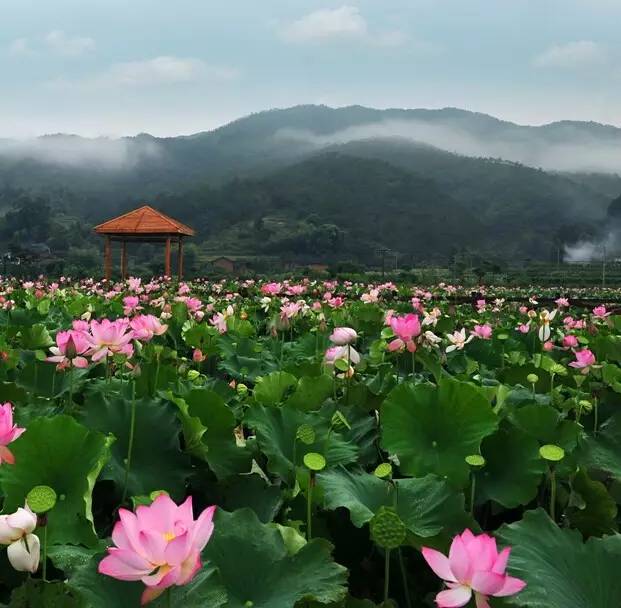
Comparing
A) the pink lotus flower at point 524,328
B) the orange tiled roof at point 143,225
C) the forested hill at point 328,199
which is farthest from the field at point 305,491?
the forested hill at point 328,199

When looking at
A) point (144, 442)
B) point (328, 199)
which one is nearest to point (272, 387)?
point (144, 442)

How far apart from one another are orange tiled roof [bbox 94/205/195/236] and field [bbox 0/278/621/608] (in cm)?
1617

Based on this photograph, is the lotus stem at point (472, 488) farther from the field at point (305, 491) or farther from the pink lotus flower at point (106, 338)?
the pink lotus flower at point (106, 338)

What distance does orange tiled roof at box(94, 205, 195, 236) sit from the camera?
693 inches

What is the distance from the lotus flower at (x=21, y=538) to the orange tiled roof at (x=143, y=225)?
17.2m

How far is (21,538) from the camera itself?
0.70 m

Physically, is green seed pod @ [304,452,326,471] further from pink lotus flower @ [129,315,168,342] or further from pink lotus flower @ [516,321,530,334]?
pink lotus flower @ [516,321,530,334]

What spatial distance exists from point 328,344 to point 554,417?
155cm

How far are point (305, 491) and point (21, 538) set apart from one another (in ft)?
1.50

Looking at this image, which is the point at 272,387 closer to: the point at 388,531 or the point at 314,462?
the point at 314,462

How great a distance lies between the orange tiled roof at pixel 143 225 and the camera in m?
17.6

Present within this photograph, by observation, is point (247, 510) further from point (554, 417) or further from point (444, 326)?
point (444, 326)

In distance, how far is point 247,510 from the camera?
2.64ft

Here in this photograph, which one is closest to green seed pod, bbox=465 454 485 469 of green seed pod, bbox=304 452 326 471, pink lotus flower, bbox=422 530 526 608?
green seed pod, bbox=304 452 326 471
